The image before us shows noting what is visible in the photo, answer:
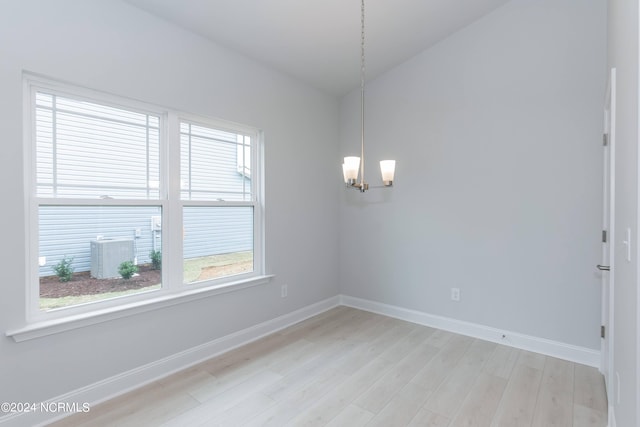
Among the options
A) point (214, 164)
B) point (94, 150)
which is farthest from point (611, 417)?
point (94, 150)

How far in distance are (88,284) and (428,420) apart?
8.04 ft

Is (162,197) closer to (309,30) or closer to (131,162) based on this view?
(131,162)

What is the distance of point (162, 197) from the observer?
2.65 meters

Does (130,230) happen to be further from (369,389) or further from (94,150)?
(369,389)

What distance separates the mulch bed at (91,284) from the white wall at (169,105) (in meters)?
0.18

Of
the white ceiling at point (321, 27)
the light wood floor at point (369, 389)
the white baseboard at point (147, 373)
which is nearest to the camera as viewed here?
the white baseboard at point (147, 373)

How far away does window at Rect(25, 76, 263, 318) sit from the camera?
2090 millimetres

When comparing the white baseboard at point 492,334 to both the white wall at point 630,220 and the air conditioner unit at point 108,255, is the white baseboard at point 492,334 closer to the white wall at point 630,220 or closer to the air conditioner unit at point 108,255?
the white wall at point 630,220

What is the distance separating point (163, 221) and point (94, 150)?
692 millimetres

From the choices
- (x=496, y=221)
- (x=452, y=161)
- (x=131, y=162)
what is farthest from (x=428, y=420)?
(x=131, y=162)

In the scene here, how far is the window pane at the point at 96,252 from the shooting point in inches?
83.0

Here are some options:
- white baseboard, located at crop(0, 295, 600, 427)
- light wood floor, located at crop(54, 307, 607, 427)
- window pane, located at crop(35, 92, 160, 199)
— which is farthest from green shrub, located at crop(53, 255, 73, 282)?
light wood floor, located at crop(54, 307, 607, 427)

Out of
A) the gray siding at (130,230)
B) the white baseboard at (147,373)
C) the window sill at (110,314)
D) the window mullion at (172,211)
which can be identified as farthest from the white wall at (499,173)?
the window mullion at (172,211)

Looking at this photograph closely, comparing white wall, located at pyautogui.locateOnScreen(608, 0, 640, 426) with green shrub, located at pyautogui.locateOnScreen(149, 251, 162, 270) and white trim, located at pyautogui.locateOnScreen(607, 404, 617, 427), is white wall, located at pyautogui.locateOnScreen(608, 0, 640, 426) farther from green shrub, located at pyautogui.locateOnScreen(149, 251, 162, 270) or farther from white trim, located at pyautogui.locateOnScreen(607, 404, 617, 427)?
green shrub, located at pyautogui.locateOnScreen(149, 251, 162, 270)
